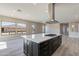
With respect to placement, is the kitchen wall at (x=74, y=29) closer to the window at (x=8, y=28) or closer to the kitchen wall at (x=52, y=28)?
the kitchen wall at (x=52, y=28)

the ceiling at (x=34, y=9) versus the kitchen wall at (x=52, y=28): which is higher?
the ceiling at (x=34, y=9)

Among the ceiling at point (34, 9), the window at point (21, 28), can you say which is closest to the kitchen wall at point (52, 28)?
the window at point (21, 28)

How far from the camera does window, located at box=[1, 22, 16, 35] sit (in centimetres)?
717

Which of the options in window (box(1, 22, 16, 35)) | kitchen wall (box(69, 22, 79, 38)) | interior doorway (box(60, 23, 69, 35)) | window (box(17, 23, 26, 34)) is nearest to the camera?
window (box(1, 22, 16, 35))

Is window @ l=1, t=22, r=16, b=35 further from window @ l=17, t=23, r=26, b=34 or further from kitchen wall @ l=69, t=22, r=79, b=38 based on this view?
kitchen wall @ l=69, t=22, r=79, b=38

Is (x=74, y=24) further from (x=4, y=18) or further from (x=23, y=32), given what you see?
(x=4, y=18)

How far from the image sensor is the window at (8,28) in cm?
717

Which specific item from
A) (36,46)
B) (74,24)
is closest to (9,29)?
(36,46)

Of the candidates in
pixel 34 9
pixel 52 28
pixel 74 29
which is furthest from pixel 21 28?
pixel 74 29

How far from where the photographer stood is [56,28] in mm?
12789

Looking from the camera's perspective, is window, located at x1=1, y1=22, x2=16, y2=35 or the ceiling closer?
the ceiling

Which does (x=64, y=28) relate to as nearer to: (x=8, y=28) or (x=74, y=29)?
(x=74, y=29)

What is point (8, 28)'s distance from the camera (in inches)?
303

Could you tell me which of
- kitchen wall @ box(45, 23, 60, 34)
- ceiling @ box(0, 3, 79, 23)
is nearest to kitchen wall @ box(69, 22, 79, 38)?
kitchen wall @ box(45, 23, 60, 34)
